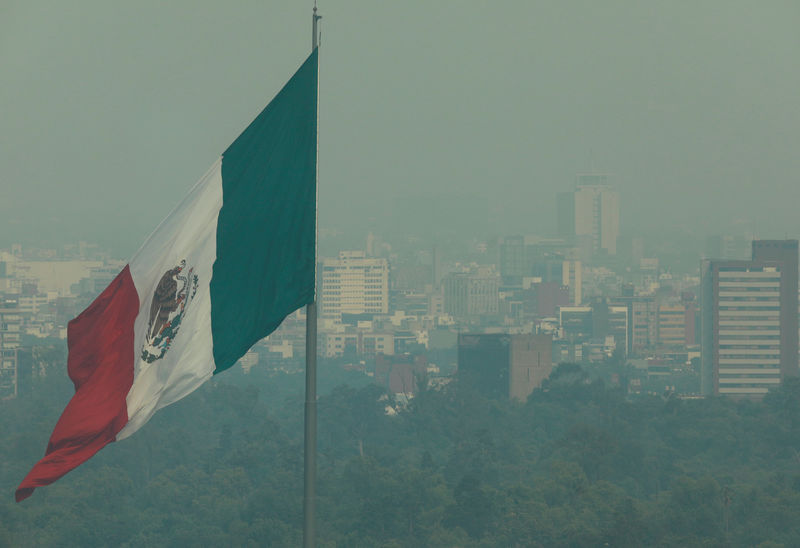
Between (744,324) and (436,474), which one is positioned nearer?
(436,474)

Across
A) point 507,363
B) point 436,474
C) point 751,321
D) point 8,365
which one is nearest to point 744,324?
point 751,321

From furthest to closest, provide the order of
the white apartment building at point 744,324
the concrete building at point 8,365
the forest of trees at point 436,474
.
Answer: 1. the white apartment building at point 744,324
2. the concrete building at point 8,365
3. the forest of trees at point 436,474

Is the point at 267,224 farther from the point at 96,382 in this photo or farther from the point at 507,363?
the point at 507,363

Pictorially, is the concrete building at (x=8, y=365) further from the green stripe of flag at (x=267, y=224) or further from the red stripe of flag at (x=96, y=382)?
the green stripe of flag at (x=267, y=224)

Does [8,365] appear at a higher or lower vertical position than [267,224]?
lower

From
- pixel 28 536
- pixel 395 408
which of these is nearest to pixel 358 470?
pixel 28 536

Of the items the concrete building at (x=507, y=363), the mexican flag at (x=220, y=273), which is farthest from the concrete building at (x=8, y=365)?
the mexican flag at (x=220, y=273)
